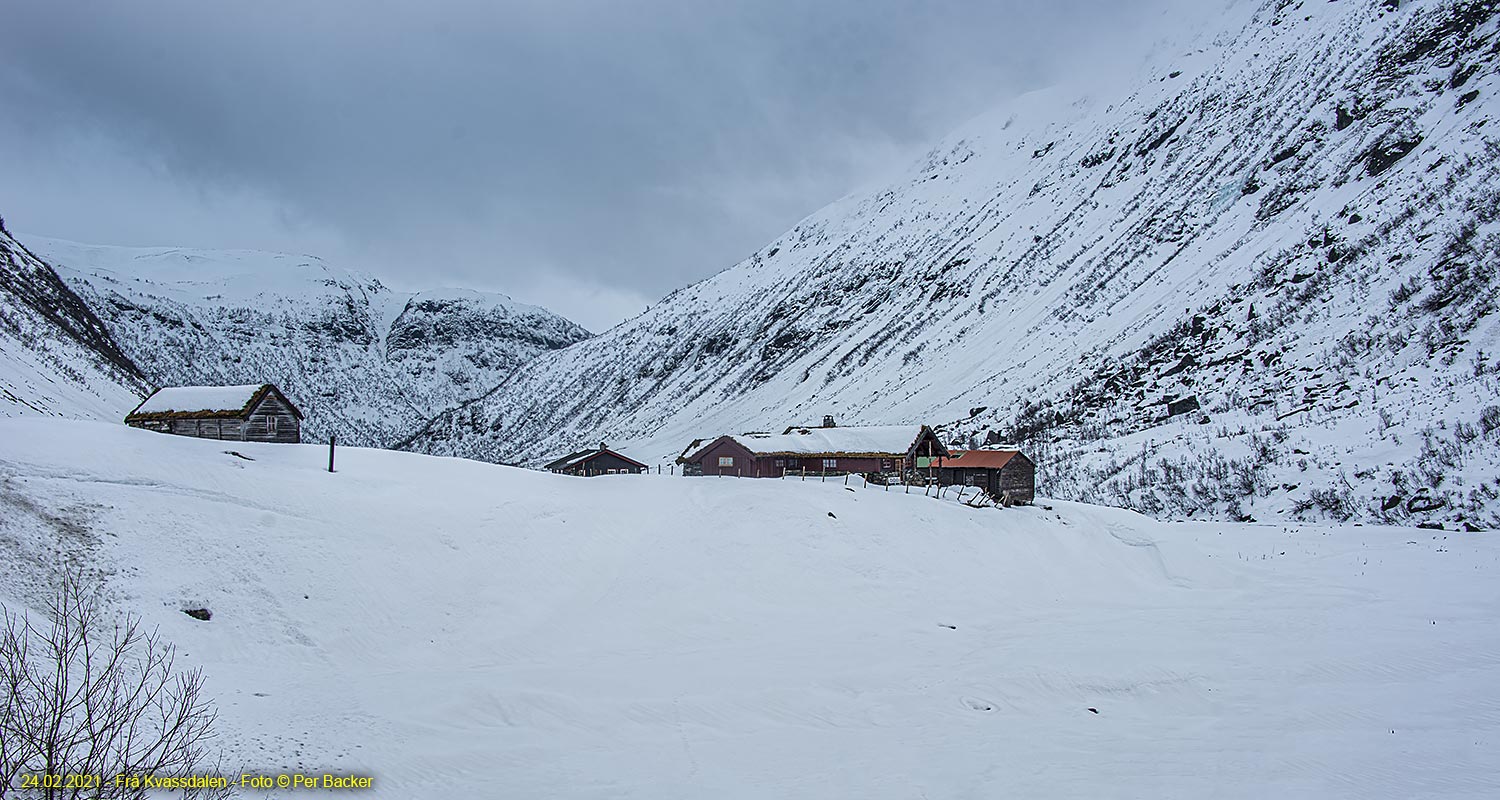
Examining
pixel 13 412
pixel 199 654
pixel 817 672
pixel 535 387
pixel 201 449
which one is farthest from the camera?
pixel 535 387

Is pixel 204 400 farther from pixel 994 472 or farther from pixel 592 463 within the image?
pixel 994 472

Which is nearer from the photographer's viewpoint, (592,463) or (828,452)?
(828,452)

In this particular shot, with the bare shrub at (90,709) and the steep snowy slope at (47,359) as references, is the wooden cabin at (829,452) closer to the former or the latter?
the steep snowy slope at (47,359)

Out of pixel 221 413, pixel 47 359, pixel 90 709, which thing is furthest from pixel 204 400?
pixel 90 709

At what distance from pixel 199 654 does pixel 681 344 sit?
433 ft

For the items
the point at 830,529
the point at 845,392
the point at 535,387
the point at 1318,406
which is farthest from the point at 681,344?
the point at 830,529

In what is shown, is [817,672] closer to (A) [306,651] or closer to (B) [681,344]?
(A) [306,651]

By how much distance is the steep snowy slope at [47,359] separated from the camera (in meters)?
39.5

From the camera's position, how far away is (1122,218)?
10200cm

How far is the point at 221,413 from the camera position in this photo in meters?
32.1

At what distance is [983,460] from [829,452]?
35.8 feet

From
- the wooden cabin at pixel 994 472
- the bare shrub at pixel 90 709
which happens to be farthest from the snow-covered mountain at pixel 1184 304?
the bare shrub at pixel 90 709

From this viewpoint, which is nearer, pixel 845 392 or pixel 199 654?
pixel 199 654

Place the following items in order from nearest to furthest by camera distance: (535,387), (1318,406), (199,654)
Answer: (199,654), (1318,406), (535,387)
